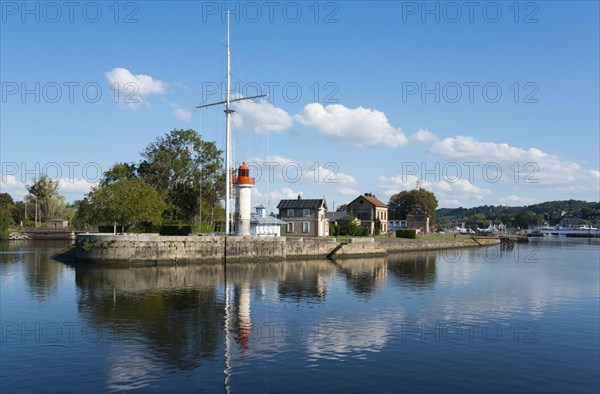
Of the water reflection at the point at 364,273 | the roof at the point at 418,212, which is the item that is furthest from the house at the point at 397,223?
the water reflection at the point at 364,273

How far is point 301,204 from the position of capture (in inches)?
3492

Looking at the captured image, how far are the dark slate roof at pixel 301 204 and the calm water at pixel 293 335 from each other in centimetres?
4125

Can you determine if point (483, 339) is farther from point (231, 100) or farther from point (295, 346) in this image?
point (231, 100)

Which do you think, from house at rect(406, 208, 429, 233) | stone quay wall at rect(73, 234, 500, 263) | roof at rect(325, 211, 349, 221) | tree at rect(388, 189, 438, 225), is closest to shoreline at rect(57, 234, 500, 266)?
stone quay wall at rect(73, 234, 500, 263)

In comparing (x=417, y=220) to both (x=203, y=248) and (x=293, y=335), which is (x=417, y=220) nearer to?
(x=203, y=248)

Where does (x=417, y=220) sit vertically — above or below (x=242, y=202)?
below

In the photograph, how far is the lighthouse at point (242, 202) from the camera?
209 feet

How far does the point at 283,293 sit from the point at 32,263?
33.8 m

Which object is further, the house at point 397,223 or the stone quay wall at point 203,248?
the house at point 397,223

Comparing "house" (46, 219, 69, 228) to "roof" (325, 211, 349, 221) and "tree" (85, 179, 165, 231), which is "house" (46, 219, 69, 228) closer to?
"tree" (85, 179, 165, 231)

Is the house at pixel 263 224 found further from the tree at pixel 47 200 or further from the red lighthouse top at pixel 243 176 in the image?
the tree at pixel 47 200

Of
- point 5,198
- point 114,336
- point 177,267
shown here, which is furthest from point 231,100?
point 5,198

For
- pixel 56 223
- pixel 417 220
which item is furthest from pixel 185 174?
pixel 417 220

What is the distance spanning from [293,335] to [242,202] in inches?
1564
